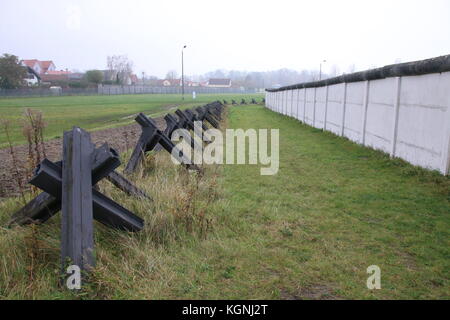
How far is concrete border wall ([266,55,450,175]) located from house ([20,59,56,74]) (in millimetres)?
126415

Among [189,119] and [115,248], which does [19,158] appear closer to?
[189,119]

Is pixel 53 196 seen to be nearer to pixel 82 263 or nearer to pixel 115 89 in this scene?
pixel 82 263

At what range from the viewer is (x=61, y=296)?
2922mm

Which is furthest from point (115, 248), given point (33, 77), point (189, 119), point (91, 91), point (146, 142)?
point (33, 77)

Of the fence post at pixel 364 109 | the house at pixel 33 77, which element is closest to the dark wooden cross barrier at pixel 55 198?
the fence post at pixel 364 109

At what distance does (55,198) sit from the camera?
3463 millimetres

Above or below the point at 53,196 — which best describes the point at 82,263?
below

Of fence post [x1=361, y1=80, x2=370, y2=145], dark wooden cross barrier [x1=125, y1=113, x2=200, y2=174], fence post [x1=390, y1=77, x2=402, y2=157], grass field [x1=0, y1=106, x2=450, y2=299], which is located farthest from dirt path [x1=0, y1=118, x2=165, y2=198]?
fence post [x1=361, y1=80, x2=370, y2=145]

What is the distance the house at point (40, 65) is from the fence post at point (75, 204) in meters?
132

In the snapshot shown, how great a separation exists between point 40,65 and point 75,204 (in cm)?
14264

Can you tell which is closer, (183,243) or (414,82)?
(183,243)

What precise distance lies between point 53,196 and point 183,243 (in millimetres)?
1306

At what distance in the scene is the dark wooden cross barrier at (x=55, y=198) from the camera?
316 cm
